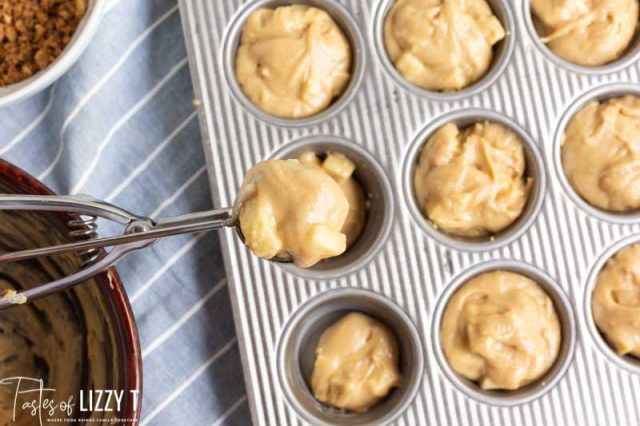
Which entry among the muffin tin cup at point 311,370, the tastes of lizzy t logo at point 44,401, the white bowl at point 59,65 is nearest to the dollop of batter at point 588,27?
the muffin tin cup at point 311,370

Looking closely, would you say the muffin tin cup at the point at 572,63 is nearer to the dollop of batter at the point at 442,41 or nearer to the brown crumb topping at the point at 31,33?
the dollop of batter at the point at 442,41

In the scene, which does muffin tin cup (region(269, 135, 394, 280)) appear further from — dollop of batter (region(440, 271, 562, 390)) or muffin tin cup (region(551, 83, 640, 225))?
muffin tin cup (region(551, 83, 640, 225))

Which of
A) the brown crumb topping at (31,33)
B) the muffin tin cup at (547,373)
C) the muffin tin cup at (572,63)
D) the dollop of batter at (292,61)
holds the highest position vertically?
the brown crumb topping at (31,33)

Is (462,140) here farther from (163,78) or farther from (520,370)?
(163,78)

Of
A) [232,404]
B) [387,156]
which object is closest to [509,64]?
[387,156]

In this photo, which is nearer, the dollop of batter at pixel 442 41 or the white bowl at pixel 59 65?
the white bowl at pixel 59 65

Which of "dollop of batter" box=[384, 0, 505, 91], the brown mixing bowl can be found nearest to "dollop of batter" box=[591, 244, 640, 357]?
"dollop of batter" box=[384, 0, 505, 91]

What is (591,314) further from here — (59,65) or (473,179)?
(59,65)
